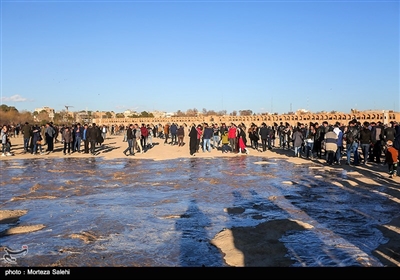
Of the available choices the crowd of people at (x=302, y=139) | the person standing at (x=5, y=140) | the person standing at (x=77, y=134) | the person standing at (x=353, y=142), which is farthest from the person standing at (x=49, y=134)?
the person standing at (x=353, y=142)

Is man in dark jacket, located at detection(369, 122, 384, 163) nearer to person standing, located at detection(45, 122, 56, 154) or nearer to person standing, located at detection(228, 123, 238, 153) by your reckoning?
person standing, located at detection(228, 123, 238, 153)

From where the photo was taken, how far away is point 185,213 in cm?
770

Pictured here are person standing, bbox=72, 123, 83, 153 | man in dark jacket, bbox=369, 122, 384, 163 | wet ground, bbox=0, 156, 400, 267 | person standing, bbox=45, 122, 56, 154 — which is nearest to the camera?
wet ground, bbox=0, 156, 400, 267

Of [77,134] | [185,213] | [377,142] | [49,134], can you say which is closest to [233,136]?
[377,142]

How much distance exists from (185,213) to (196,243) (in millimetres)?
1951

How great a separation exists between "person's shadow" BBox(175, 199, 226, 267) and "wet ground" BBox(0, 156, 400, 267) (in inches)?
0.6

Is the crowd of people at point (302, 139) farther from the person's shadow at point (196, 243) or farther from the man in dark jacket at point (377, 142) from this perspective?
the person's shadow at point (196, 243)

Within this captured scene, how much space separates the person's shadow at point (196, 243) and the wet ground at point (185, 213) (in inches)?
0.6

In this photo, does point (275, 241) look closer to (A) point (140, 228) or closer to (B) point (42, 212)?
(A) point (140, 228)

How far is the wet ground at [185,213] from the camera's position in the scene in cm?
526

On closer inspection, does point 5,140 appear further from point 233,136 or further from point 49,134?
point 233,136

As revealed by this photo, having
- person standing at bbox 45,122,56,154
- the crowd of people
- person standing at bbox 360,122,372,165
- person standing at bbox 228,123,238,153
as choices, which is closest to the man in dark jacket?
the crowd of people

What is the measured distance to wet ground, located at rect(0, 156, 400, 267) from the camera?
5.26m

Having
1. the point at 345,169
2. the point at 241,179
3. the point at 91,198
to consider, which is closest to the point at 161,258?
the point at 91,198
